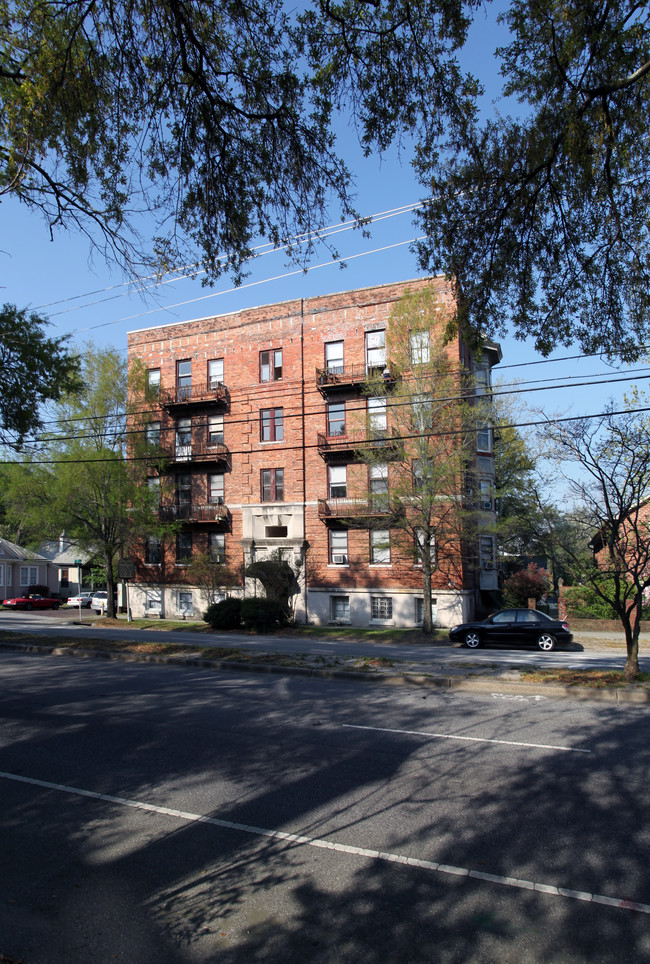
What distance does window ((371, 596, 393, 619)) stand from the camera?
29859 mm

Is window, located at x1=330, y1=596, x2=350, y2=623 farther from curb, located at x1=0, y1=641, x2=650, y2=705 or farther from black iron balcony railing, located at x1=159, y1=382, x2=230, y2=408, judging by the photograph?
curb, located at x1=0, y1=641, x2=650, y2=705

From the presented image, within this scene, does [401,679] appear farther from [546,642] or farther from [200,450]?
[200,450]

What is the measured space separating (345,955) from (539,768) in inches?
150

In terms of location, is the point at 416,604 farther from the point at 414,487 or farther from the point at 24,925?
the point at 24,925

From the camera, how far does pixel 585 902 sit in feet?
13.8

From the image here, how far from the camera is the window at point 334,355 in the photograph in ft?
Answer: 103

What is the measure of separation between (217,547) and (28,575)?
95.6ft

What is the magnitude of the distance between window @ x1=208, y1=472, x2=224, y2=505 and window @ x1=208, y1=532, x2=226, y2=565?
178 centimetres

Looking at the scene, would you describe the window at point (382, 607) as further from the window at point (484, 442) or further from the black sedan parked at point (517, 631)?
the window at point (484, 442)

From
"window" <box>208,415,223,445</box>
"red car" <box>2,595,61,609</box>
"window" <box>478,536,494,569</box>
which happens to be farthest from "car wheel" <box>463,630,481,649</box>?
"red car" <box>2,595,61,609</box>

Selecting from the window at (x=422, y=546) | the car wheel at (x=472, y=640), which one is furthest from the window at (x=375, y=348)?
the car wheel at (x=472, y=640)

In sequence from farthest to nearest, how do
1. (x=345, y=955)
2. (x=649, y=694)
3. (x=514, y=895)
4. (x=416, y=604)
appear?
(x=416, y=604) < (x=649, y=694) < (x=514, y=895) < (x=345, y=955)

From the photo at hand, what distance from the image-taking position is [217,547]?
33.8m

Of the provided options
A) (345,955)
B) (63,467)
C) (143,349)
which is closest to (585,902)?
(345,955)
